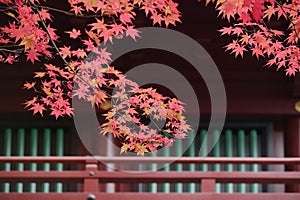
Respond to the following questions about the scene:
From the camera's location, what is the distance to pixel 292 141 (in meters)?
7.01

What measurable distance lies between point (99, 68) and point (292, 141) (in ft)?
10.0

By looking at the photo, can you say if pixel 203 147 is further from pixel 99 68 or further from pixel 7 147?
pixel 7 147

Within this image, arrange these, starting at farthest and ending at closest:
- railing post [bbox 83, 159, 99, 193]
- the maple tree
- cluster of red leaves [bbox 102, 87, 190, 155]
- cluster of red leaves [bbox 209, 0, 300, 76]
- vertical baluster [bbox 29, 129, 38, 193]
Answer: vertical baluster [bbox 29, 129, 38, 193] < cluster of red leaves [bbox 102, 87, 190, 155] < railing post [bbox 83, 159, 99, 193] < the maple tree < cluster of red leaves [bbox 209, 0, 300, 76]

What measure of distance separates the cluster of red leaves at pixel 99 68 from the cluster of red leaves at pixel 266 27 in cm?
83

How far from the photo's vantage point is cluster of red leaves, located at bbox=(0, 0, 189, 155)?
4.88 meters

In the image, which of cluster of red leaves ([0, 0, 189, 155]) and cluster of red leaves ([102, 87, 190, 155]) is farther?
cluster of red leaves ([102, 87, 190, 155])

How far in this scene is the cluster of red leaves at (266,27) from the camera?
396 cm

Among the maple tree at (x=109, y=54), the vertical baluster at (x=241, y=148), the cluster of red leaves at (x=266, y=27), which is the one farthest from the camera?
the vertical baluster at (x=241, y=148)

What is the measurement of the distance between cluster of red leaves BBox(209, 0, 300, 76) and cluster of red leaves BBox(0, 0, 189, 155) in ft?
2.73

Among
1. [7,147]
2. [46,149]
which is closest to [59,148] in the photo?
[46,149]

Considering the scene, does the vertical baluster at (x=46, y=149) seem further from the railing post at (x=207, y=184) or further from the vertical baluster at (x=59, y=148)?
the railing post at (x=207, y=184)

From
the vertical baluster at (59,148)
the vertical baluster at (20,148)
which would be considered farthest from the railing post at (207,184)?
the vertical baluster at (20,148)

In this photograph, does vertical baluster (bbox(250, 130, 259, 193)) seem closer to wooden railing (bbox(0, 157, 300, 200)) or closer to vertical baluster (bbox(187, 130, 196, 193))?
vertical baluster (bbox(187, 130, 196, 193))

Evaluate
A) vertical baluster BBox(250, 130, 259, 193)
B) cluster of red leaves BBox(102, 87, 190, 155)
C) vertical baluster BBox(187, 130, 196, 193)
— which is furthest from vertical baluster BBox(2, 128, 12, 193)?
vertical baluster BBox(250, 130, 259, 193)
